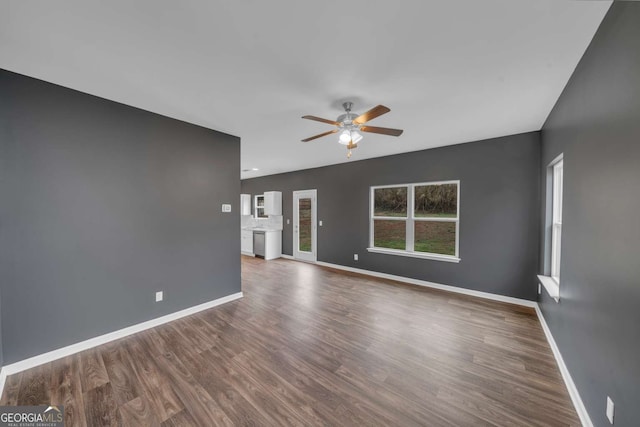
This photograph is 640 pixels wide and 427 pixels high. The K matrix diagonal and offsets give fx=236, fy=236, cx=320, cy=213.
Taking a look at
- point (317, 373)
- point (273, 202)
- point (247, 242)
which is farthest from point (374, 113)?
point (247, 242)

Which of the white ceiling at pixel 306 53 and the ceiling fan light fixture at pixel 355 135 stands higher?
the white ceiling at pixel 306 53

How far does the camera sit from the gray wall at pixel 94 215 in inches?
78.8

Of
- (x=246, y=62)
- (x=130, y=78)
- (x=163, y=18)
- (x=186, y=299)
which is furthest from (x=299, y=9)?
(x=186, y=299)

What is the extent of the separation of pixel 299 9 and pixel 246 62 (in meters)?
0.65

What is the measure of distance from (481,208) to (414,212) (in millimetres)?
1072

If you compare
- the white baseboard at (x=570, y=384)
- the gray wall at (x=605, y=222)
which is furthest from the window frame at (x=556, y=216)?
the gray wall at (x=605, y=222)

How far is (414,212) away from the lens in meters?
4.50

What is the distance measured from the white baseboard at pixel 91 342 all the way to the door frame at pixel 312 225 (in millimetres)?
3108

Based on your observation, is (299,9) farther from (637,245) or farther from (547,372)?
(547,372)

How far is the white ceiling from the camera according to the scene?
4.35 ft

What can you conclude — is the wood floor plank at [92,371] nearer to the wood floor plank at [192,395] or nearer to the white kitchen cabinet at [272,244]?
the wood floor plank at [192,395]

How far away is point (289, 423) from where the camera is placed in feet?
5.07

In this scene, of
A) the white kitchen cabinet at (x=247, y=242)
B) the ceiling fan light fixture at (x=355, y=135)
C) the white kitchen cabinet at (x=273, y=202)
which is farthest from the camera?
the white kitchen cabinet at (x=247, y=242)

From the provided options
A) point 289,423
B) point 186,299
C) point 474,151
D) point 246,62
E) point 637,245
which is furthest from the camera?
point 474,151
